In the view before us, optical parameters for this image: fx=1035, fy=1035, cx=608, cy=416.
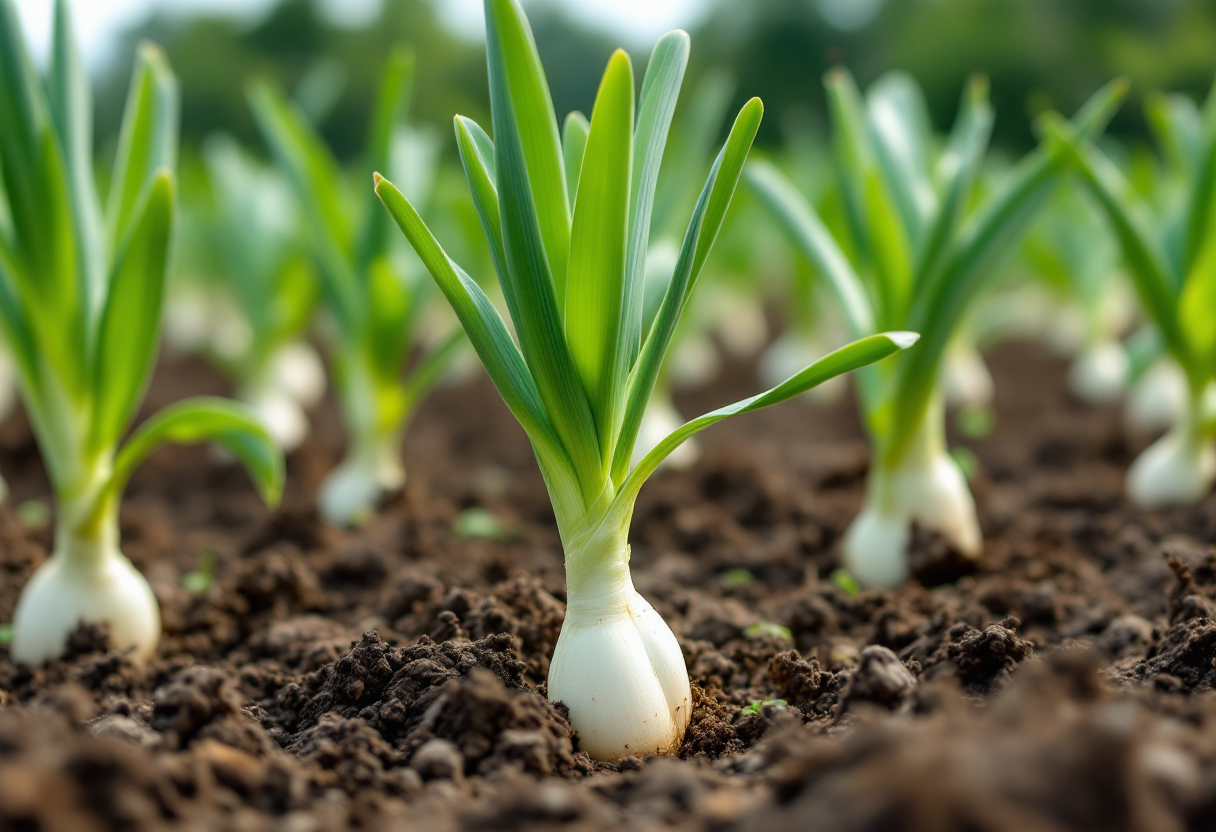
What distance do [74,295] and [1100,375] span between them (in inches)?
173

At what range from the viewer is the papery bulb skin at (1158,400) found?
12.4ft

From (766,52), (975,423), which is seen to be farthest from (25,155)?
(766,52)

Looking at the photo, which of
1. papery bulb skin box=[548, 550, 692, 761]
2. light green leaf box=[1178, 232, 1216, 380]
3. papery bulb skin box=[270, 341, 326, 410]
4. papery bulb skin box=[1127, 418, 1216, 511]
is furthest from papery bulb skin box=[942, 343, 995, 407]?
papery bulb skin box=[548, 550, 692, 761]

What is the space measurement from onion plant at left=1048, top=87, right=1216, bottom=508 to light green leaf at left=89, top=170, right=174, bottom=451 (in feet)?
6.45

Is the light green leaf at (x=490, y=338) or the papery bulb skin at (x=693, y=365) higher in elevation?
the papery bulb skin at (x=693, y=365)

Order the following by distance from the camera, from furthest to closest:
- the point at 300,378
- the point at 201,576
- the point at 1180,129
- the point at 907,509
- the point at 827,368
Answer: the point at 300,378 < the point at 1180,129 < the point at 201,576 < the point at 907,509 < the point at 827,368

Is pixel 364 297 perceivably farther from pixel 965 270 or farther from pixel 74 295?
pixel 965 270

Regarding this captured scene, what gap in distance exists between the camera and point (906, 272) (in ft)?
7.77

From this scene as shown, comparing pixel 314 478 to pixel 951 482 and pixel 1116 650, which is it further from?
pixel 1116 650

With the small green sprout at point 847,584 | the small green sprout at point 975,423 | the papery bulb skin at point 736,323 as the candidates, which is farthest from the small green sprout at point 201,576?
the papery bulb skin at point 736,323

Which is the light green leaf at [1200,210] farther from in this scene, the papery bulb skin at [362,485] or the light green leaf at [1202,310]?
the papery bulb skin at [362,485]

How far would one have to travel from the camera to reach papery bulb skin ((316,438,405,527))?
3.16 meters

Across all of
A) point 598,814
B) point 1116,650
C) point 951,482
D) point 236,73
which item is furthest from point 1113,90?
point 236,73

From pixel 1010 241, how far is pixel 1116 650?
36.2 inches
